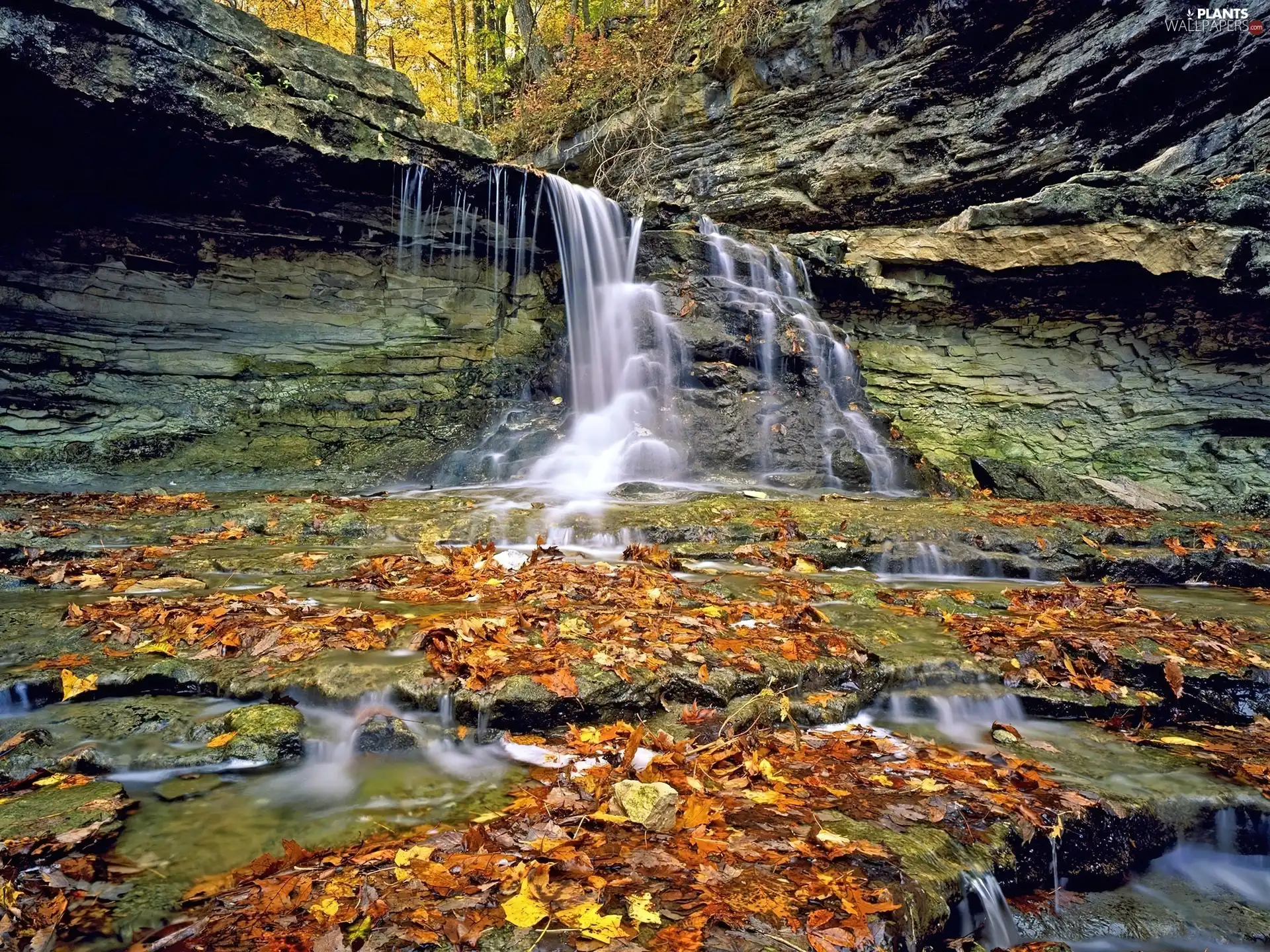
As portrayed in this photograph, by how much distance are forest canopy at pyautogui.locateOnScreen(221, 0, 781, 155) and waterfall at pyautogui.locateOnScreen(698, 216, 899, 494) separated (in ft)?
17.2

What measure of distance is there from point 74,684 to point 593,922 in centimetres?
279

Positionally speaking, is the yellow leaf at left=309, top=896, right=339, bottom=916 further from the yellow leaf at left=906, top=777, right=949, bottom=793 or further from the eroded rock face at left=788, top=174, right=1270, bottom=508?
the eroded rock face at left=788, top=174, right=1270, bottom=508

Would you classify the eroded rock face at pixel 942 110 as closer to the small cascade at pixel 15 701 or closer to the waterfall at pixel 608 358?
the waterfall at pixel 608 358

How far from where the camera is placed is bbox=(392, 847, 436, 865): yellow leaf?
1852 mm

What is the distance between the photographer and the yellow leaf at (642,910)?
1.59m

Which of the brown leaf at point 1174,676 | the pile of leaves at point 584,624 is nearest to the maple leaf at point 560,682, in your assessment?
the pile of leaves at point 584,624

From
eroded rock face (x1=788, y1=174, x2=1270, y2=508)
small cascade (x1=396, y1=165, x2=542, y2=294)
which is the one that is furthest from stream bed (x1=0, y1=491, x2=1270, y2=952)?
small cascade (x1=396, y1=165, x2=542, y2=294)

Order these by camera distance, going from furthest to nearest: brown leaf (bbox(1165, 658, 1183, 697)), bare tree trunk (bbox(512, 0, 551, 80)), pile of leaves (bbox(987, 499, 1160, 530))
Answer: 1. bare tree trunk (bbox(512, 0, 551, 80))
2. pile of leaves (bbox(987, 499, 1160, 530))
3. brown leaf (bbox(1165, 658, 1183, 697))

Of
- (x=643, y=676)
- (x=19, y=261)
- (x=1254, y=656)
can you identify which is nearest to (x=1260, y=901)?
(x=1254, y=656)

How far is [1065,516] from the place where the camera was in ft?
23.5

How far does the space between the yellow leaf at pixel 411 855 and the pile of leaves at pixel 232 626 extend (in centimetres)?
153

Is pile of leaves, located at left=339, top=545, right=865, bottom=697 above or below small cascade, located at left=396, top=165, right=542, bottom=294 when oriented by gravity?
below

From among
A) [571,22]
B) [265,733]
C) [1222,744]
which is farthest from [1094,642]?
[571,22]

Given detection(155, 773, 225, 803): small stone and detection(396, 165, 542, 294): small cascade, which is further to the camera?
detection(396, 165, 542, 294): small cascade
